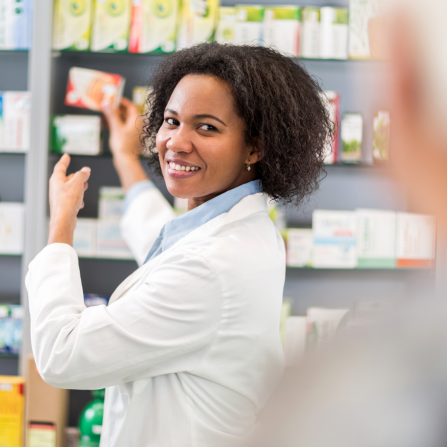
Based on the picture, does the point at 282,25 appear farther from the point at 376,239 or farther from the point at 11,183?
the point at 11,183

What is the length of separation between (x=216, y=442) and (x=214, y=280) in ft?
1.21

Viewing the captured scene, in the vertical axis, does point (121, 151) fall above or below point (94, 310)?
Result: above

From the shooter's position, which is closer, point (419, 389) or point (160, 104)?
point (419, 389)

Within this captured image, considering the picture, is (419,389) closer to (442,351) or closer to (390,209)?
(442,351)

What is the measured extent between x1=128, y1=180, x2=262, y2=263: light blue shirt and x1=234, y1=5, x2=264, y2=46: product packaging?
119cm

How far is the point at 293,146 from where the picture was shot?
1.21m

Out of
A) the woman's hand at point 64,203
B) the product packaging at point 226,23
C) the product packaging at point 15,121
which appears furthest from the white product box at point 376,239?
the product packaging at point 15,121

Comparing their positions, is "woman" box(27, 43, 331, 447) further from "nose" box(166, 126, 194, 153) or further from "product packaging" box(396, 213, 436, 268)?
"product packaging" box(396, 213, 436, 268)

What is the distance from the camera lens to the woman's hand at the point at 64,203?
1.22 meters

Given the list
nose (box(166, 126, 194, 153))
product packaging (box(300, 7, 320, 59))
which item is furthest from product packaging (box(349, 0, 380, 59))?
nose (box(166, 126, 194, 153))

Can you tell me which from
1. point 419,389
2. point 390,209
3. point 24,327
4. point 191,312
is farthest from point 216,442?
point 390,209

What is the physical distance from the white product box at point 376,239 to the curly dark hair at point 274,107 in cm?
99

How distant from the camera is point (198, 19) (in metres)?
2.19

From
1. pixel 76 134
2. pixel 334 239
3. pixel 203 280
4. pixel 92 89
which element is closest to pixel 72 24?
pixel 92 89
